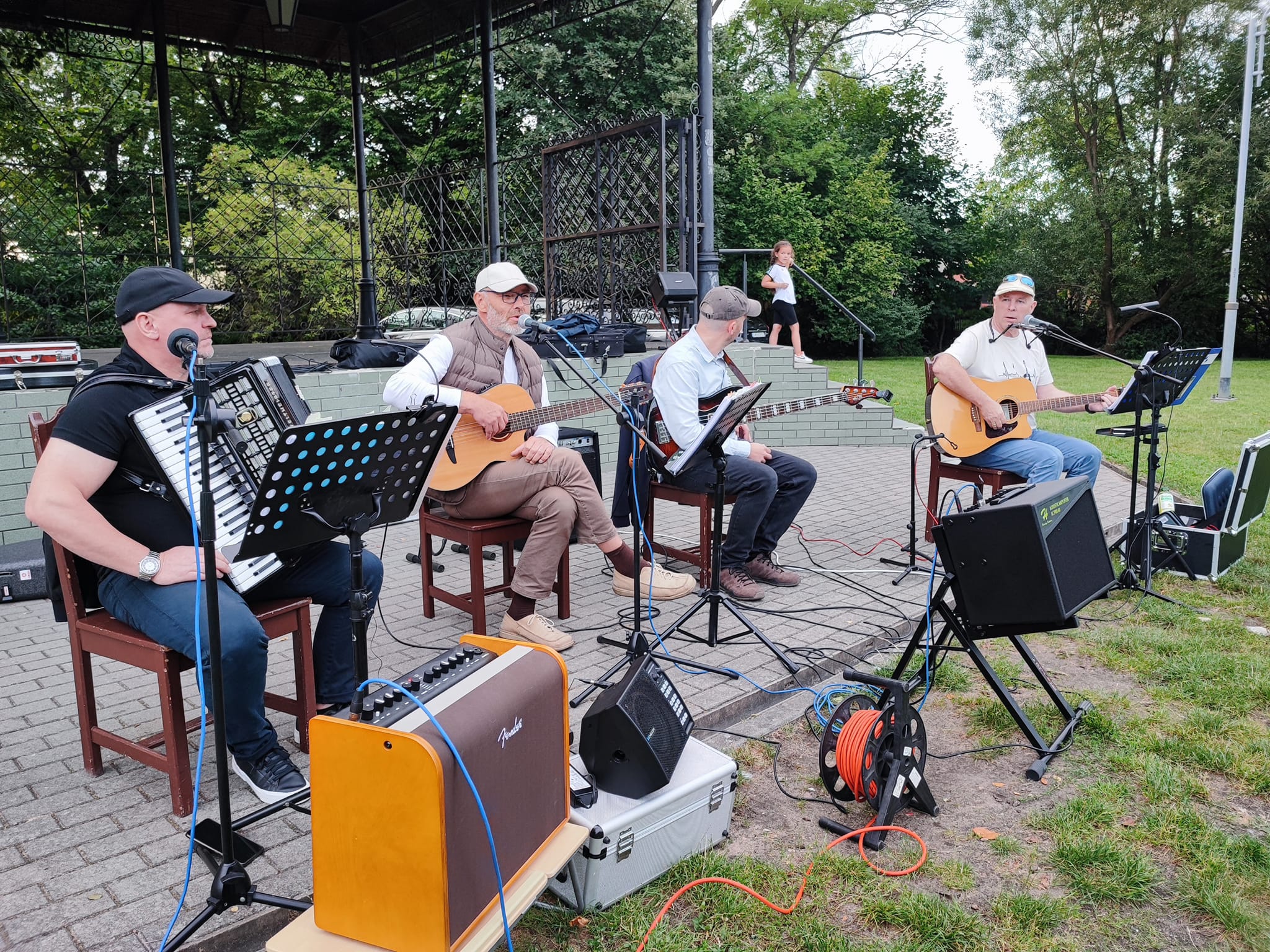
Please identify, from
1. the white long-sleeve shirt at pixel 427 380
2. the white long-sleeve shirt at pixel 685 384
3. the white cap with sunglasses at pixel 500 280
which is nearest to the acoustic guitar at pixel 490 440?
the white long-sleeve shirt at pixel 427 380

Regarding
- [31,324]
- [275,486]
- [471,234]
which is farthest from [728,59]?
[275,486]

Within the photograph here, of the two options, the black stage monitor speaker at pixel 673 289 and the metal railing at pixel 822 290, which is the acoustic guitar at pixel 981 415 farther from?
the black stage monitor speaker at pixel 673 289

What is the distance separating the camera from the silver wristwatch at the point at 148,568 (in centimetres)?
273

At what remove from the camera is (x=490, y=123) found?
9.02 metres

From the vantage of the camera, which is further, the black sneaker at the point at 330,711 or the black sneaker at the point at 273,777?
the black sneaker at the point at 330,711

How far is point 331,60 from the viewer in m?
10.6

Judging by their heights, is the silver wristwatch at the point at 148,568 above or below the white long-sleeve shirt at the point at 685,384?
below

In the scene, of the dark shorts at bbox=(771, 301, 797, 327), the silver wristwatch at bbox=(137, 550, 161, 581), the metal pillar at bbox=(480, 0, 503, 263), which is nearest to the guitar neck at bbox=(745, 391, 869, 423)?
the silver wristwatch at bbox=(137, 550, 161, 581)

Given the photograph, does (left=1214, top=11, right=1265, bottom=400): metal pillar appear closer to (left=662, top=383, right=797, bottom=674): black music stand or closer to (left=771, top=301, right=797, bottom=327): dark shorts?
(left=771, top=301, right=797, bottom=327): dark shorts

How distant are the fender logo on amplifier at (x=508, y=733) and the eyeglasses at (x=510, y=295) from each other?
2.57m

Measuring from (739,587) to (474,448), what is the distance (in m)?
1.60

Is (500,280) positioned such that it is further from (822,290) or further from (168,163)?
(822,290)

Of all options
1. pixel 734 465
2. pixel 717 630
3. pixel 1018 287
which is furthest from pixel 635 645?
pixel 1018 287

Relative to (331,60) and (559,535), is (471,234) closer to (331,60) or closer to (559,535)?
(331,60)
